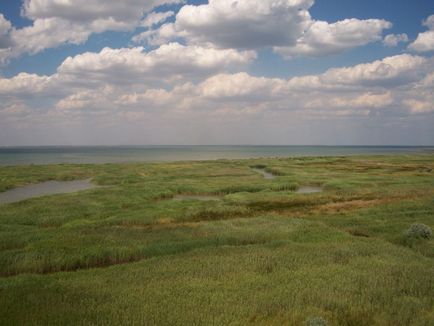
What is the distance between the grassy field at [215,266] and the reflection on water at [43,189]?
10.7 metres

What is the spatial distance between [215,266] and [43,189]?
46.9 meters

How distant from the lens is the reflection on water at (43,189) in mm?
48200

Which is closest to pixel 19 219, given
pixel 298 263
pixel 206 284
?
pixel 206 284

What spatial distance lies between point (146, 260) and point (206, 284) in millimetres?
4849

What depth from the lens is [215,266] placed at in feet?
62.2

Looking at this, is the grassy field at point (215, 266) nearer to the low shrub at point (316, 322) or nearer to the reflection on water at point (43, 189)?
the low shrub at point (316, 322)

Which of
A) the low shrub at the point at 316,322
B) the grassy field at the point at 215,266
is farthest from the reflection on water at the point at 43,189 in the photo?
the low shrub at the point at 316,322

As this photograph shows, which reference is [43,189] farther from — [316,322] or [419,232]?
[316,322]

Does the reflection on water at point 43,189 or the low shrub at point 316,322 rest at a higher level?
the low shrub at point 316,322

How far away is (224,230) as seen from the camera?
90.3ft

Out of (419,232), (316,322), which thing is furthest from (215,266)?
(419,232)

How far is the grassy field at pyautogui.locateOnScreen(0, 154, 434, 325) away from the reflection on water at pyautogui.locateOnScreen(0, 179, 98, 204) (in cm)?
1067

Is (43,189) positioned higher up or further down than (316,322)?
further down

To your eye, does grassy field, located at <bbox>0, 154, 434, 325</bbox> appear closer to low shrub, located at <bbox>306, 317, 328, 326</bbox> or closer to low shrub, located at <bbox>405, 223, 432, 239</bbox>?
low shrub, located at <bbox>306, 317, 328, 326</bbox>
